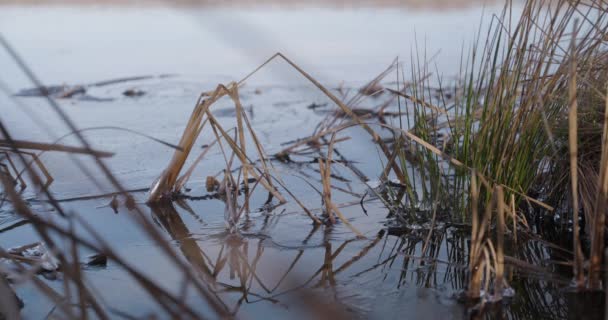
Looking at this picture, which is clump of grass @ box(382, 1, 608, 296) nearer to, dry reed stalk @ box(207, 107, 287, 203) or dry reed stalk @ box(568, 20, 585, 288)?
dry reed stalk @ box(568, 20, 585, 288)

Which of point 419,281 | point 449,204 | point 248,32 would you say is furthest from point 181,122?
point 248,32

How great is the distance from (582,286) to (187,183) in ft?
4.46

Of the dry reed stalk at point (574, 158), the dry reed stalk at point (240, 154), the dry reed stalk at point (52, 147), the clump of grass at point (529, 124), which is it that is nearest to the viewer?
the dry reed stalk at point (52, 147)

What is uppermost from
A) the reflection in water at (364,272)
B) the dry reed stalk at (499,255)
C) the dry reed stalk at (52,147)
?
the dry reed stalk at (52,147)

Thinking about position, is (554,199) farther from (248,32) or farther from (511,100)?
(248,32)

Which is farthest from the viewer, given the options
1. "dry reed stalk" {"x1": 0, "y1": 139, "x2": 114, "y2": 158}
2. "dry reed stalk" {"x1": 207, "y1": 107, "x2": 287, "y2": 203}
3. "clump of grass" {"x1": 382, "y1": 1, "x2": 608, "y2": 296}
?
"dry reed stalk" {"x1": 207, "y1": 107, "x2": 287, "y2": 203}

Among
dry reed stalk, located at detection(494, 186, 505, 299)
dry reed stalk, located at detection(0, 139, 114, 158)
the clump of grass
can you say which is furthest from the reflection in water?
dry reed stalk, located at detection(0, 139, 114, 158)

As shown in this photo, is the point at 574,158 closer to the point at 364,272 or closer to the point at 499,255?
the point at 499,255

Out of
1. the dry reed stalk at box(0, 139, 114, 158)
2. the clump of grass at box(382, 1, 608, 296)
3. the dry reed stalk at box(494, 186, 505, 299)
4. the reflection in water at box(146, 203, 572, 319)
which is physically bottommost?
the reflection in water at box(146, 203, 572, 319)

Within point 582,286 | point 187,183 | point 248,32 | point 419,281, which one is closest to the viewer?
point 248,32

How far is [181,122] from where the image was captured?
329 centimetres

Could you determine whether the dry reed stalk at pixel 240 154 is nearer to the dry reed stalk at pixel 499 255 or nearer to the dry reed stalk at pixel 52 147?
the dry reed stalk at pixel 499 255

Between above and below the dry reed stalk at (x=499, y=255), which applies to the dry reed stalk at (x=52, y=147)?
above

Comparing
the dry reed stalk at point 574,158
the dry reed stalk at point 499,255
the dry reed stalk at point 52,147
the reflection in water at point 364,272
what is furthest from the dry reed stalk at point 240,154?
the dry reed stalk at point 52,147
